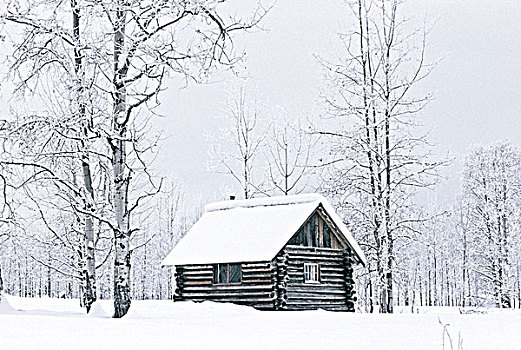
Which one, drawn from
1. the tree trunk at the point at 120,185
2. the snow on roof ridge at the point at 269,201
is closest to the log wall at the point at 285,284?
the snow on roof ridge at the point at 269,201

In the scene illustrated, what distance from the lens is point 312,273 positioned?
92.1ft

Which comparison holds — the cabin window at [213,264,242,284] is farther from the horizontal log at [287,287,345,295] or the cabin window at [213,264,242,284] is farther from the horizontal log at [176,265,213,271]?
the horizontal log at [287,287,345,295]

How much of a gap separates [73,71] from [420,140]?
16303mm

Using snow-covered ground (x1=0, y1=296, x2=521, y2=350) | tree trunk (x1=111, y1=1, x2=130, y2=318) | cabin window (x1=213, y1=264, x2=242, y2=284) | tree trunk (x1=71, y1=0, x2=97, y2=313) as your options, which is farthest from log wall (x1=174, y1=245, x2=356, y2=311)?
tree trunk (x1=111, y1=1, x2=130, y2=318)

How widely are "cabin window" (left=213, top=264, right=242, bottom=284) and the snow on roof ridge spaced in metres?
3.27

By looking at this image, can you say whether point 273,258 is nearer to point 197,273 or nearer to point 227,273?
point 227,273

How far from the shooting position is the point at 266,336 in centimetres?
1175

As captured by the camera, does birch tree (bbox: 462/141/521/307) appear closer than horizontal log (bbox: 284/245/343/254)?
No

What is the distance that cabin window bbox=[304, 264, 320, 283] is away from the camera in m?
27.9

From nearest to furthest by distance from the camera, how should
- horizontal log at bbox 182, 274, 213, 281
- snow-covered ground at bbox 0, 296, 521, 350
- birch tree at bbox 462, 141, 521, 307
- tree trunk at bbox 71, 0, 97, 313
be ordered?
1. snow-covered ground at bbox 0, 296, 521, 350
2. tree trunk at bbox 71, 0, 97, 313
3. horizontal log at bbox 182, 274, 213, 281
4. birch tree at bbox 462, 141, 521, 307

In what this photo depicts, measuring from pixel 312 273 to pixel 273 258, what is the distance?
339 centimetres

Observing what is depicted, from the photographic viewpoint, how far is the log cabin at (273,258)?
26.2 meters

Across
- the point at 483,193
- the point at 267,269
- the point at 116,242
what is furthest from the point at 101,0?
the point at 483,193

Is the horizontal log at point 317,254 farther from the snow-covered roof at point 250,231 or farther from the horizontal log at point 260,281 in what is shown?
the horizontal log at point 260,281
